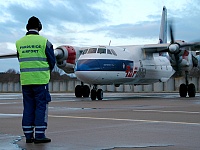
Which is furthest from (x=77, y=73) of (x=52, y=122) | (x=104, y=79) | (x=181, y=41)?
(x=52, y=122)

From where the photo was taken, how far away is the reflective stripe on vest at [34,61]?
6.88 metres

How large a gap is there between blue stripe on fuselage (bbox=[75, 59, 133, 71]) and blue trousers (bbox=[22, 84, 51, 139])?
1531cm

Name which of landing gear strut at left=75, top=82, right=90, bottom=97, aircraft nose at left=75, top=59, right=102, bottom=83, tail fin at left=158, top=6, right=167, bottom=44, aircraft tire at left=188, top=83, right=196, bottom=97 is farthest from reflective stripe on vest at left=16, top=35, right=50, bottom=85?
tail fin at left=158, top=6, right=167, bottom=44

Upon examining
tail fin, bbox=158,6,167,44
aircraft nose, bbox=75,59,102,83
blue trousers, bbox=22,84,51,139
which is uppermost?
tail fin, bbox=158,6,167,44

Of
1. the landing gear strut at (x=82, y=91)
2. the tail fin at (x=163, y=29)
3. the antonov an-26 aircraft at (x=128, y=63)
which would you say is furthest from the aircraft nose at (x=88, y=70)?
the tail fin at (x=163, y=29)

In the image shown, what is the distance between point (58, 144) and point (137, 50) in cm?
2124

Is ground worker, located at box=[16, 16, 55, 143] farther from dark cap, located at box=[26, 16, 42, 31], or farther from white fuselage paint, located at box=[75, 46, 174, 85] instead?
white fuselage paint, located at box=[75, 46, 174, 85]

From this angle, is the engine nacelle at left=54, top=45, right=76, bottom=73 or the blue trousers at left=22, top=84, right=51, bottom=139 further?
the engine nacelle at left=54, top=45, right=76, bottom=73

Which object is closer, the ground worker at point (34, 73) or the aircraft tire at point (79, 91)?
the ground worker at point (34, 73)

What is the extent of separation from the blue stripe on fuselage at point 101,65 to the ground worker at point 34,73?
15.2 m

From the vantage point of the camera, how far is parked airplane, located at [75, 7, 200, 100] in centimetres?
2267

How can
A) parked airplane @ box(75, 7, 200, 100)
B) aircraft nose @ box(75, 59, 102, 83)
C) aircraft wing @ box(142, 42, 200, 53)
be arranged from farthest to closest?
aircraft wing @ box(142, 42, 200, 53)
parked airplane @ box(75, 7, 200, 100)
aircraft nose @ box(75, 59, 102, 83)

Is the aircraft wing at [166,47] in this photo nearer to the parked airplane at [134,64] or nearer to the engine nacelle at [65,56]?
the parked airplane at [134,64]

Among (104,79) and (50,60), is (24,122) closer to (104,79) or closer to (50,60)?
(50,60)
